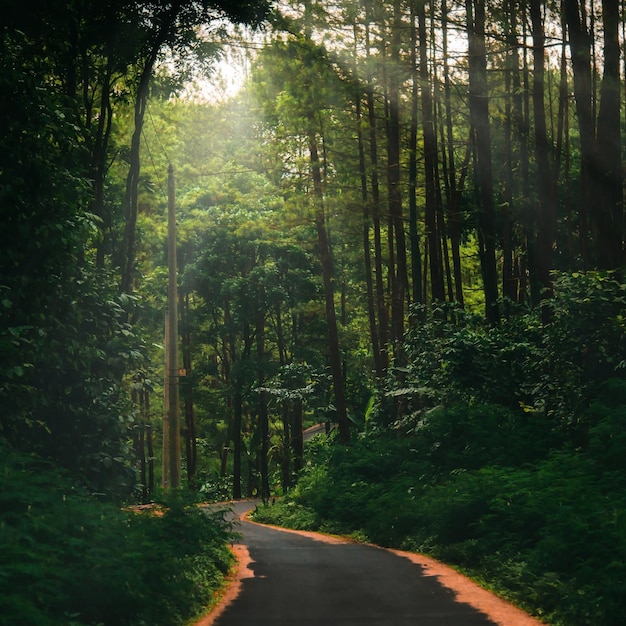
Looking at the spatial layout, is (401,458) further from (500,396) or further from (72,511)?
(72,511)

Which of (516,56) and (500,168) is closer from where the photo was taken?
(516,56)

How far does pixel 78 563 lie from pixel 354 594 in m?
4.53

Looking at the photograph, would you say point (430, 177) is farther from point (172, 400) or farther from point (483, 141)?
point (172, 400)

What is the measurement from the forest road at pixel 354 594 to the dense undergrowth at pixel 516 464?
565 mm

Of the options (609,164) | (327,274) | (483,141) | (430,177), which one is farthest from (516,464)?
(327,274)

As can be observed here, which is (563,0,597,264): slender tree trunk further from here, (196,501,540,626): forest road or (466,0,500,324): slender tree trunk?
(196,501,540,626): forest road

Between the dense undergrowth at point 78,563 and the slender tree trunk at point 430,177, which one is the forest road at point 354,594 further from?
the slender tree trunk at point 430,177

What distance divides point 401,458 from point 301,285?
20.9m

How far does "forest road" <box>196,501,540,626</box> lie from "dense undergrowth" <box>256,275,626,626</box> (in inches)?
22.2

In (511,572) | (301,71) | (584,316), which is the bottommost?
(511,572)

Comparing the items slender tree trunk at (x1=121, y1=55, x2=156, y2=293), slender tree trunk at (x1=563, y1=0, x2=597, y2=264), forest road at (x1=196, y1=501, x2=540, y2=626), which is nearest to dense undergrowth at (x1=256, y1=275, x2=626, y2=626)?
forest road at (x1=196, y1=501, x2=540, y2=626)

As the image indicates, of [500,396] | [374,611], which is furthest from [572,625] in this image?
[500,396]

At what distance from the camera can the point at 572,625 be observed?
10.7 metres

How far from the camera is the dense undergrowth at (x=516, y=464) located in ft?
39.7
